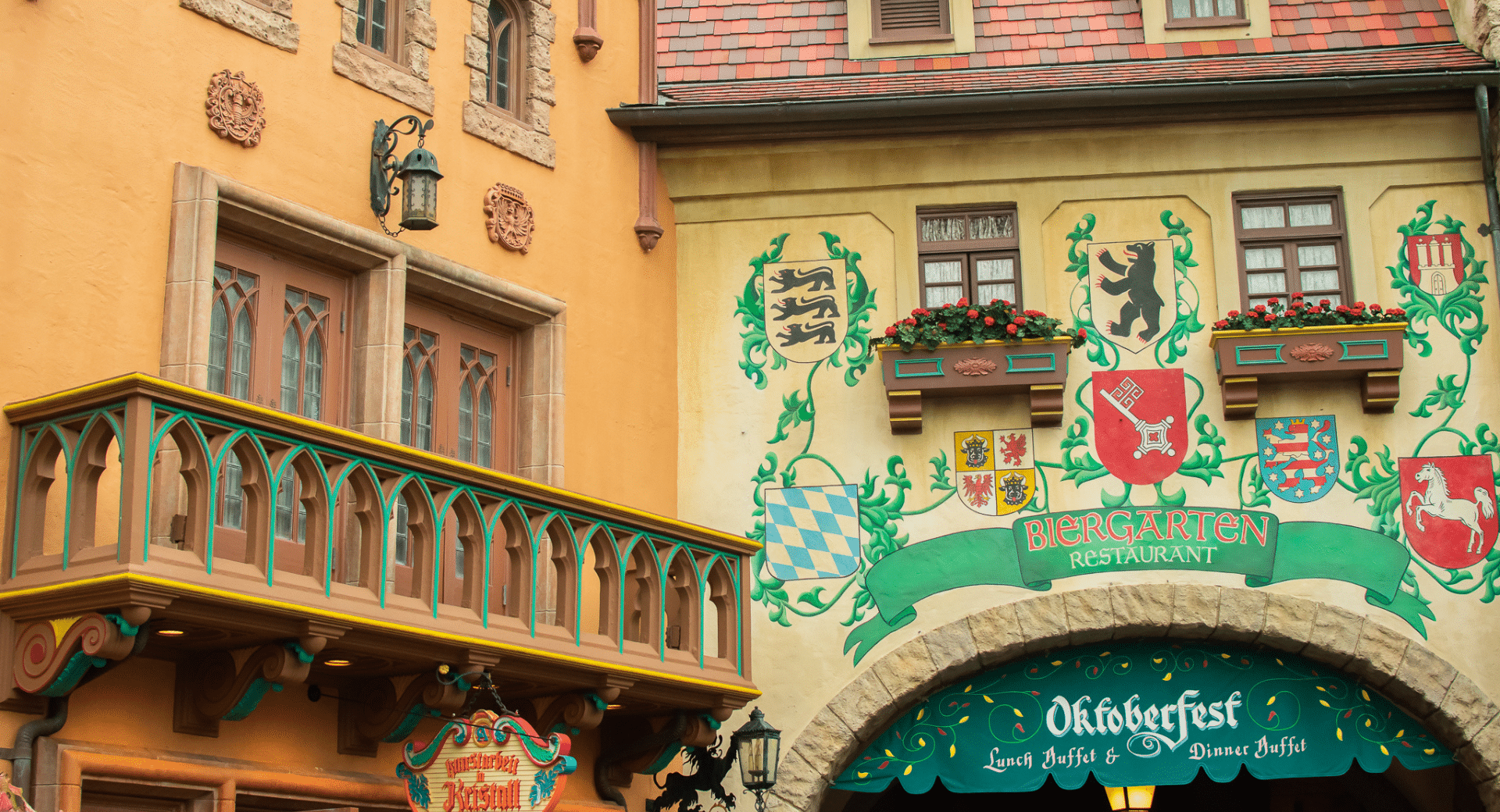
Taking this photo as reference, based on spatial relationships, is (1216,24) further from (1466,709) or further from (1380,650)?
(1466,709)

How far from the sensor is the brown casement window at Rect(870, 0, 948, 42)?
14.4 metres

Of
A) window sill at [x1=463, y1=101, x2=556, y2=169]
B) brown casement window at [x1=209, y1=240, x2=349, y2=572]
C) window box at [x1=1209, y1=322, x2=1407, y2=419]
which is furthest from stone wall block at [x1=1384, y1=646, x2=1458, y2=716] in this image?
brown casement window at [x1=209, y1=240, x2=349, y2=572]

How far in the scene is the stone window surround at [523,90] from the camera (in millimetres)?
12180

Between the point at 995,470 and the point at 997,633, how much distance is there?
1.22 metres

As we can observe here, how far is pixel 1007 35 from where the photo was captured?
14.3 m

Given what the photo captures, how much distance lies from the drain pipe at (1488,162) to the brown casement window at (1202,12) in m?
1.99

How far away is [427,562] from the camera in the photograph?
32.1 ft

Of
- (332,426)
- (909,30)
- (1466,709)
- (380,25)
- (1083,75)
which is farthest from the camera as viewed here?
(909,30)

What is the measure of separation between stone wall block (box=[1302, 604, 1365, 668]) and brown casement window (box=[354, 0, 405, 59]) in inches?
289

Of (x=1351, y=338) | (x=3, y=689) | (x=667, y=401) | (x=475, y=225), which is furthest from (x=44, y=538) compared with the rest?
(x=1351, y=338)

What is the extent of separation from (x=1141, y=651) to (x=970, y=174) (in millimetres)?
3815

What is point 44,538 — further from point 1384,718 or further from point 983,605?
point 1384,718

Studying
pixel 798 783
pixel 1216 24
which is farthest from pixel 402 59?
pixel 1216 24

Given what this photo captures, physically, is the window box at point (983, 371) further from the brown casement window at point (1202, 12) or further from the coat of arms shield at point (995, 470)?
the brown casement window at point (1202, 12)
